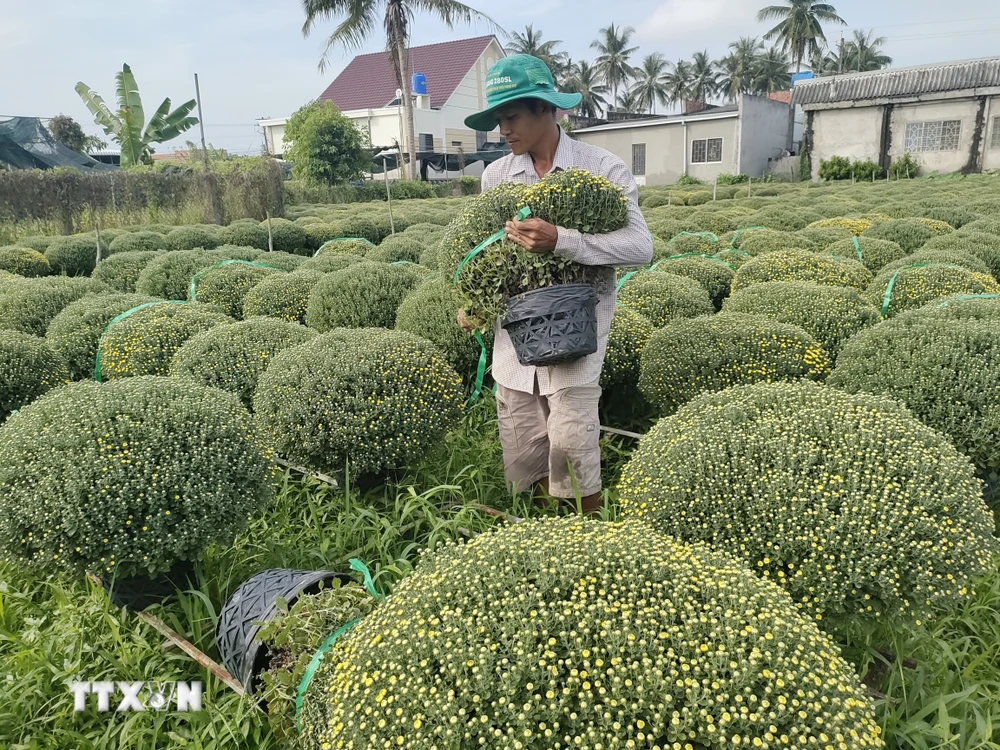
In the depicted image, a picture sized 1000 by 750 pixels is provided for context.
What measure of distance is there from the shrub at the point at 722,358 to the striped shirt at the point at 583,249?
3.30 feet

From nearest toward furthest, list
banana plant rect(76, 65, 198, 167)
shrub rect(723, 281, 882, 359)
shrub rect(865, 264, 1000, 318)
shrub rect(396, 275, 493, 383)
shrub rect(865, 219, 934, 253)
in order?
shrub rect(723, 281, 882, 359), shrub rect(396, 275, 493, 383), shrub rect(865, 264, 1000, 318), shrub rect(865, 219, 934, 253), banana plant rect(76, 65, 198, 167)

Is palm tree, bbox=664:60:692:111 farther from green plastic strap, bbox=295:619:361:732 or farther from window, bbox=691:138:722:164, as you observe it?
green plastic strap, bbox=295:619:361:732

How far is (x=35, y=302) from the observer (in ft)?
20.9

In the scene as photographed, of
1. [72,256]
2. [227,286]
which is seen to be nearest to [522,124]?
[227,286]

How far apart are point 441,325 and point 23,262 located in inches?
382

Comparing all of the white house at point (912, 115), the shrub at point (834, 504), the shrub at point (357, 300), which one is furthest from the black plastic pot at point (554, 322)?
the white house at point (912, 115)

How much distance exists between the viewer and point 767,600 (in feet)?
5.60

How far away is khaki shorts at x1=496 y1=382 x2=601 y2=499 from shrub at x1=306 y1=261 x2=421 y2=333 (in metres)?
2.40

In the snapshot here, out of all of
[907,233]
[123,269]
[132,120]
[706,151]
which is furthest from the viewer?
[706,151]

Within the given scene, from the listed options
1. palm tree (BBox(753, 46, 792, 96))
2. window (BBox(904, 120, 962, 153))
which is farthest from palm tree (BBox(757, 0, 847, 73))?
window (BBox(904, 120, 962, 153))

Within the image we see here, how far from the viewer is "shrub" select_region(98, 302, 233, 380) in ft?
15.4

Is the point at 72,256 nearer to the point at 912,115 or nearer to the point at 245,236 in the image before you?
the point at 245,236

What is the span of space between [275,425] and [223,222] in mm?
16319

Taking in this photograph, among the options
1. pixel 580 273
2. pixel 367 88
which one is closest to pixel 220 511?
pixel 580 273
